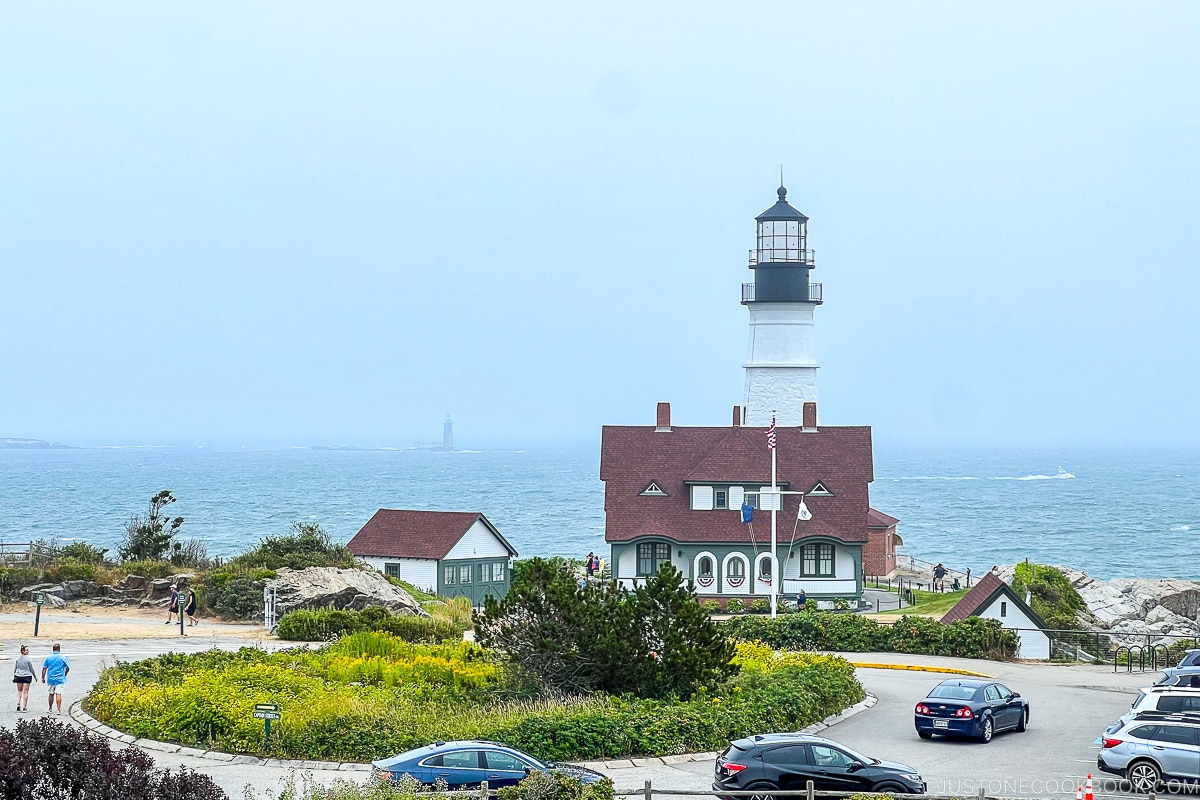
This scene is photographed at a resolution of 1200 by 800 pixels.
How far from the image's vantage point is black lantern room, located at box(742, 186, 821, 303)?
61906mm

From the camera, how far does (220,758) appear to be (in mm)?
21141

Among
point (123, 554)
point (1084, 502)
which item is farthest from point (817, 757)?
point (1084, 502)

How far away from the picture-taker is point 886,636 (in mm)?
39312

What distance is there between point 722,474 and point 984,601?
15.3 meters

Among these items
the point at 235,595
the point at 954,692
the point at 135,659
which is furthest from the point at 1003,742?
the point at 235,595

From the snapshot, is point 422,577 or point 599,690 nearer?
point 599,690

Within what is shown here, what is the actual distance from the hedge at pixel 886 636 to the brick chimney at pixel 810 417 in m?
19.1

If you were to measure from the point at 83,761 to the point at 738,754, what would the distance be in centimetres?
867

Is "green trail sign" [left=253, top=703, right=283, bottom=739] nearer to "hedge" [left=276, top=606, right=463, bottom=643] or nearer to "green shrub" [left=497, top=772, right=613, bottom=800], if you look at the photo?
"green shrub" [left=497, top=772, right=613, bottom=800]

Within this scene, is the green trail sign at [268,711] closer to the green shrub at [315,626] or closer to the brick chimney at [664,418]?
the green shrub at [315,626]

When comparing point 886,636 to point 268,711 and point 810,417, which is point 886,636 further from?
point 268,711

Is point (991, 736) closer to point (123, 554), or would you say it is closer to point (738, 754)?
point (738, 754)

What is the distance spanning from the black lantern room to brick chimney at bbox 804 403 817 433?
17.8ft

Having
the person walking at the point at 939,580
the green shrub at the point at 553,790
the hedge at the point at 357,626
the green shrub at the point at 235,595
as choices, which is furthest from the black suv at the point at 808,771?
the person walking at the point at 939,580
